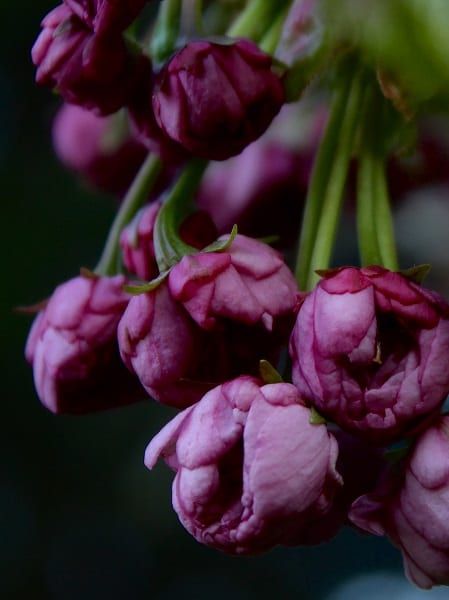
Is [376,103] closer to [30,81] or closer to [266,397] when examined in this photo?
[266,397]

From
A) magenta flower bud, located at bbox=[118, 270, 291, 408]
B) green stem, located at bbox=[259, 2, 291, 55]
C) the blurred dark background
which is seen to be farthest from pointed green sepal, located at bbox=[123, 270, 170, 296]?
the blurred dark background

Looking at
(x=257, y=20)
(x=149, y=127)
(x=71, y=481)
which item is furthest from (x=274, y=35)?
(x=71, y=481)

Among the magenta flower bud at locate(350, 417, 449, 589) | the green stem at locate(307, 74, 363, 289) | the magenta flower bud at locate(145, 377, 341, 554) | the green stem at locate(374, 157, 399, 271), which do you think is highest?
the green stem at locate(307, 74, 363, 289)

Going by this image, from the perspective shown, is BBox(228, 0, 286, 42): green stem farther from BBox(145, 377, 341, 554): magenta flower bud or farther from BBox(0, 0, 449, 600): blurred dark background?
BBox(0, 0, 449, 600): blurred dark background

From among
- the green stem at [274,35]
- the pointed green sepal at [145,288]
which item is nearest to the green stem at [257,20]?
the green stem at [274,35]

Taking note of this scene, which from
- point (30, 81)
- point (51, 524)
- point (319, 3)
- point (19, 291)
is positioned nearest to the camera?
point (319, 3)

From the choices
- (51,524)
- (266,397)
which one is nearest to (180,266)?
(266,397)
